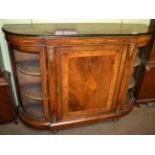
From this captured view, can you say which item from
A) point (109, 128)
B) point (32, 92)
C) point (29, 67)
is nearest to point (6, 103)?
point (32, 92)

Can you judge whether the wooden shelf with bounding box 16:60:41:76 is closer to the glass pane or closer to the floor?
the glass pane

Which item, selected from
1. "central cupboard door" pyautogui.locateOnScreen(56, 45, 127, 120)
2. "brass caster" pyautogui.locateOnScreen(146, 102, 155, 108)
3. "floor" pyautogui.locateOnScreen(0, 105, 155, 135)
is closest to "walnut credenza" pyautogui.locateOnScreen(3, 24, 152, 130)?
"central cupboard door" pyautogui.locateOnScreen(56, 45, 127, 120)

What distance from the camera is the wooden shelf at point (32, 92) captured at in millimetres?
1451

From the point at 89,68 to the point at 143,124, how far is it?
0.98 metres

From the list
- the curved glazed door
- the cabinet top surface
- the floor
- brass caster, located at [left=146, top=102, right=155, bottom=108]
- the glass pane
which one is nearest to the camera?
the cabinet top surface

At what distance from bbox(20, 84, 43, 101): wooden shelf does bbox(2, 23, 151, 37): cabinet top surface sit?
58 centimetres

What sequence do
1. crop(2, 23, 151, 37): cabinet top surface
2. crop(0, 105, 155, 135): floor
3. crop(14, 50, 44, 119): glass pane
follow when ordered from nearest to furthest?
1. crop(2, 23, 151, 37): cabinet top surface
2. crop(14, 50, 44, 119): glass pane
3. crop(0, 105, 155, 135): floor

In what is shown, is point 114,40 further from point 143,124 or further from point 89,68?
point 143,124

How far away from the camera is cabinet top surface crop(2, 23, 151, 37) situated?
1.14m

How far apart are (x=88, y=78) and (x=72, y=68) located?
0.61 feet

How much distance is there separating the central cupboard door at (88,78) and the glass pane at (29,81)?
234mm

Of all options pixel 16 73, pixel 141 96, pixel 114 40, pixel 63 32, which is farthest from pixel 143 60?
pixel 16 73

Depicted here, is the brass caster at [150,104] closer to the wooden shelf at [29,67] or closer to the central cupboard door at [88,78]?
the central cupboard door at [88,78]

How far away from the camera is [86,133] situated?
1.64m
